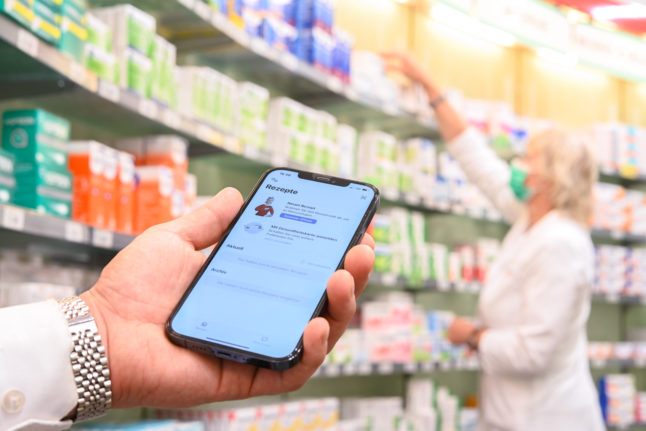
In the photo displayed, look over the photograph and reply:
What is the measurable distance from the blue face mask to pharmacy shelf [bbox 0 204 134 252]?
177 cm

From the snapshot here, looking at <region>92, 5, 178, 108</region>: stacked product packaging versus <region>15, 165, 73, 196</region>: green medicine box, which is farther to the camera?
<region>92, 5, 178, 108</region>: stacked product packaging

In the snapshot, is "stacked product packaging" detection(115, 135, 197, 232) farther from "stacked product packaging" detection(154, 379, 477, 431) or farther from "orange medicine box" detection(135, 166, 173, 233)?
"stacked product packaging" detection(154, 379, 477, 431)

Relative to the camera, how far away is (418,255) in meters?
4.05

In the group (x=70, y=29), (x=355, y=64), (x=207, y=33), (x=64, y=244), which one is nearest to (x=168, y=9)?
(x=207, y=33)

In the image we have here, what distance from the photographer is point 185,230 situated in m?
1.32

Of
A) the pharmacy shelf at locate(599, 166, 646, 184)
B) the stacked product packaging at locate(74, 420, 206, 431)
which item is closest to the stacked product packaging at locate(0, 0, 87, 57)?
the stacked product packaging at locate(74, 420, 206, 431)

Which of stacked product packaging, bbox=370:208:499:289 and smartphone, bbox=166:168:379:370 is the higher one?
smartphone, bbox=166:168:379:370

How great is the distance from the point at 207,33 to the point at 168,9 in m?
0.24

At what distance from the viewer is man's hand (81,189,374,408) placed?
1.16m

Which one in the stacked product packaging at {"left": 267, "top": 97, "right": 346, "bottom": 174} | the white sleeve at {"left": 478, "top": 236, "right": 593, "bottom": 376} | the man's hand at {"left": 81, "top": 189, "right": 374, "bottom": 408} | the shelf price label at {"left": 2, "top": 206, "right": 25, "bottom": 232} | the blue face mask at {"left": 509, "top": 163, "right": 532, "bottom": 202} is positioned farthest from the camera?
the blue face mask at {"left": 509, "top": 163, "right": 532, "bottom": 202}

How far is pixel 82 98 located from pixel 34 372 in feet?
4.66

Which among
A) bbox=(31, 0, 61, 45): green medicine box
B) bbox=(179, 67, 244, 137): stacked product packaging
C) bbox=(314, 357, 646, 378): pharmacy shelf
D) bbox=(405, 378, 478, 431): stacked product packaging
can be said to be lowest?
bbox=(405, 378, 478, 431): stacked product packaging

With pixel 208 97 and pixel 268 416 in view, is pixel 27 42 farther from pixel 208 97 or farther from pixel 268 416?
pixel 268 416

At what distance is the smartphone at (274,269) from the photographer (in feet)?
3.92
